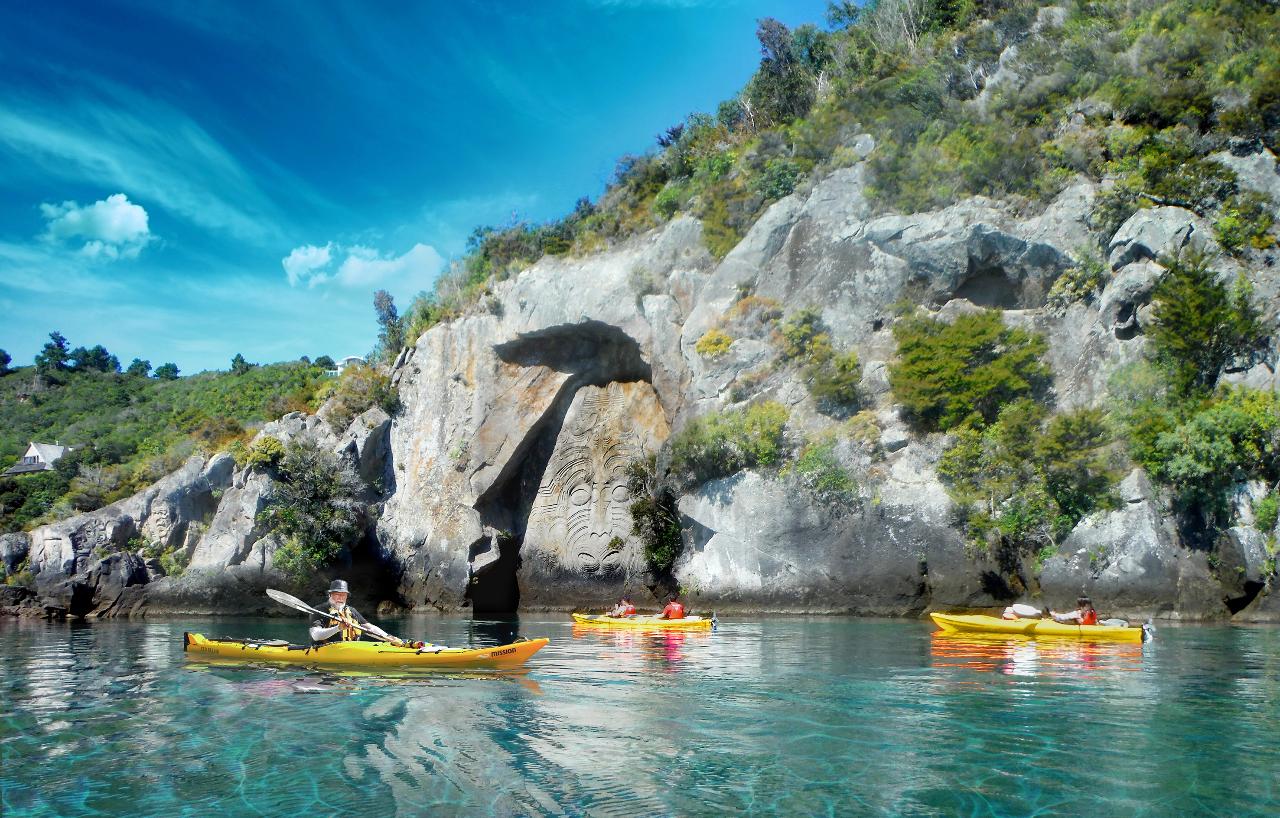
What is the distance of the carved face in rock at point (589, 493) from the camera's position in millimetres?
29844

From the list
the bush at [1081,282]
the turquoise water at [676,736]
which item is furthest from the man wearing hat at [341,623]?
the bush at [1081,282]

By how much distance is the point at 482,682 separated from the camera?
41.8 ft

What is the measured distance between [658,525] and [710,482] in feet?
9.90

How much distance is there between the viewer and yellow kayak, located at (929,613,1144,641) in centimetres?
1614

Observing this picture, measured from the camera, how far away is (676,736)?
9.00m

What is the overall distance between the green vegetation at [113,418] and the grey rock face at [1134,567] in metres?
27.0

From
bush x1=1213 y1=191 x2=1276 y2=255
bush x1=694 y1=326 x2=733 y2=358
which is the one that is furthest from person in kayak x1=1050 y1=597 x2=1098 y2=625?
bush x1=694 y1=326 x2=733 y2=358

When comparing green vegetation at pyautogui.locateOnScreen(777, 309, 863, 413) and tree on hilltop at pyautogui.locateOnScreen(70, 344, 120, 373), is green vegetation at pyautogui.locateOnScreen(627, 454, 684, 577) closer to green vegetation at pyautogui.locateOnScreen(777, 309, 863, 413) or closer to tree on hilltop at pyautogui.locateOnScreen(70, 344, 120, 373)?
green vegetation at pyautogui.locateOnScreen(777, 309, 863, 413)

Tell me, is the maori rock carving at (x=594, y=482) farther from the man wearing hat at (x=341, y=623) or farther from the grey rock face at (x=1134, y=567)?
the man wearing hat at (x=341, y=623)

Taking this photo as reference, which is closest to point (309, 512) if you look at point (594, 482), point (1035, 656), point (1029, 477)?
point (594, 482)

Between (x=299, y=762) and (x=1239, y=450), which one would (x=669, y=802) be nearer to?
(x=299, y=762)

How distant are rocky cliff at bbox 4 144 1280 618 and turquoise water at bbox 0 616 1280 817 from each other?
6787 mm

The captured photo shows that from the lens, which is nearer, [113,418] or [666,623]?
[666,623]

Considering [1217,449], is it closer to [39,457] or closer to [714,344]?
[714,344]
